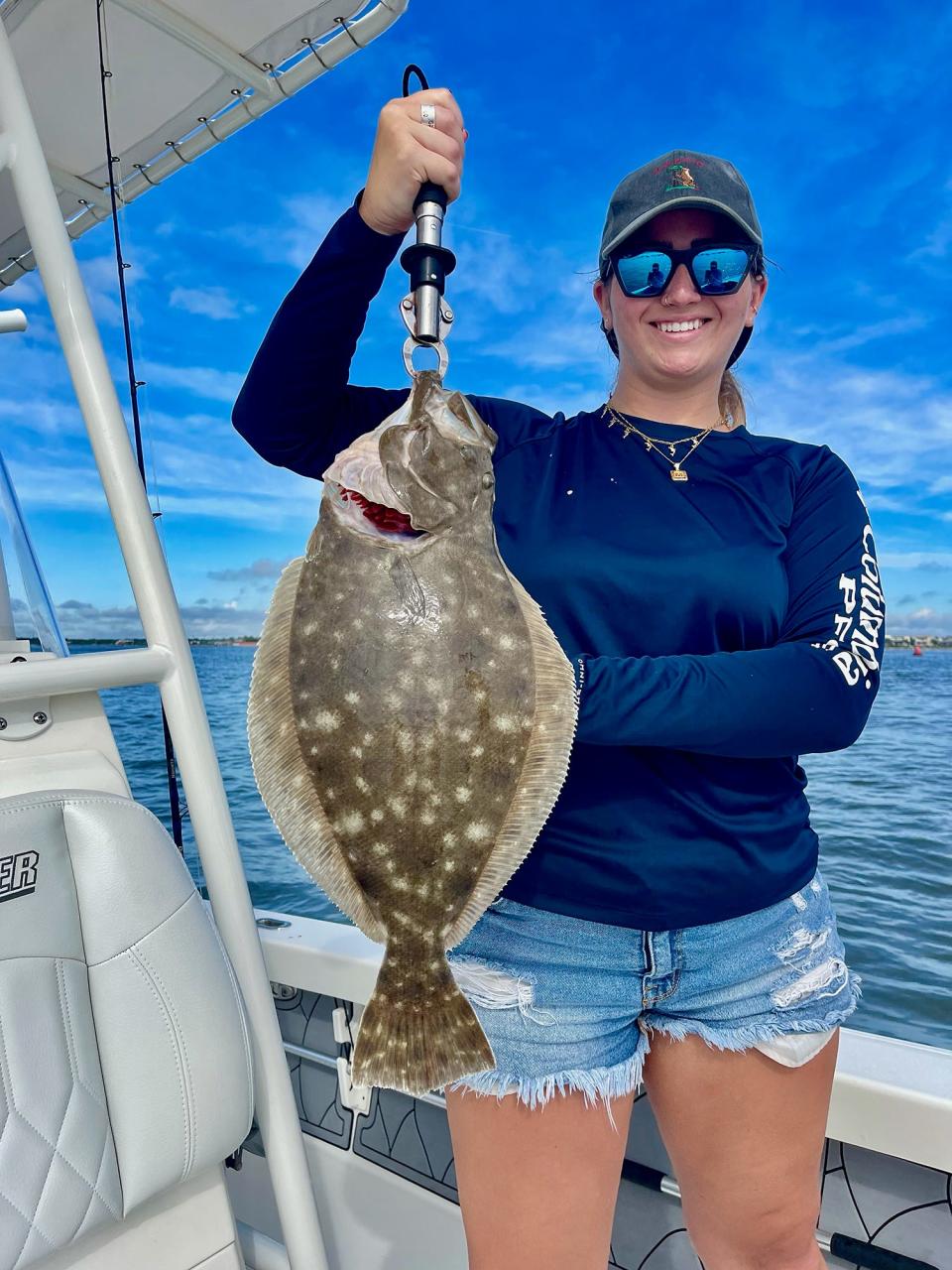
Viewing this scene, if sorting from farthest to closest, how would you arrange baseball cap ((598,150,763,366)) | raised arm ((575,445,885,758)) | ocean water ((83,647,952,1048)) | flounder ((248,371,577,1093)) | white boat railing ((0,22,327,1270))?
ocean water ((83,647,952,1048)) < white boat railing ((0,22,327,1270)) < baseball cap ((598,150,763,366)) < raised arm ((575,445,885,758)) < flounder ((248,371,577,1093))

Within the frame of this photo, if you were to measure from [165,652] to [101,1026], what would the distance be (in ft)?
2.37

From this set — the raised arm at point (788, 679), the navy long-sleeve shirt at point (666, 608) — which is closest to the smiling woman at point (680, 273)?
the navy long-sleeve shirt at point (666, 608)

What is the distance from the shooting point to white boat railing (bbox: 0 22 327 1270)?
5.59ft

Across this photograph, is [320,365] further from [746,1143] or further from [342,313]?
[746,1143]

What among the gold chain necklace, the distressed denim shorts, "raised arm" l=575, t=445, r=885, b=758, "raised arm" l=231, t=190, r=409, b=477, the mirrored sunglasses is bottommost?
the distressed denim shorts

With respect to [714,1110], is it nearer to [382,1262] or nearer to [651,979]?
[651,979]

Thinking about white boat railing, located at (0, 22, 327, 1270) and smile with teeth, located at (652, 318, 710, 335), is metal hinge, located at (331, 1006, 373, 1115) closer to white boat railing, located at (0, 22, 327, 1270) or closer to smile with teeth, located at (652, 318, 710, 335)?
white boat railing, located at (0, 22, 327, 1270)

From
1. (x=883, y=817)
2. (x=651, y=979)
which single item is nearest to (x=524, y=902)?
(x=651, y=979)

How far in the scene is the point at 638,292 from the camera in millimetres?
1476

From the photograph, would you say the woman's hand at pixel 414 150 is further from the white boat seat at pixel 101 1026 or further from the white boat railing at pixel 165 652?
the white boat seat at pixel 101 1026

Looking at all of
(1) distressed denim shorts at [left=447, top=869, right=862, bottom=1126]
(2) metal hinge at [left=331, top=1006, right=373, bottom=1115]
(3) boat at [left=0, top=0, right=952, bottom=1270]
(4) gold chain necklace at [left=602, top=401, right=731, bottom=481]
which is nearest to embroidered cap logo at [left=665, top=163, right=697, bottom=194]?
(4) gold chain necklace at [left=602, top=401, right=731, bottom=481]

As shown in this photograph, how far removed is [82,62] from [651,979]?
2.71 meters

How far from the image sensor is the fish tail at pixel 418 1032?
1.08 meters

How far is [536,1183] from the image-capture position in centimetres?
127
